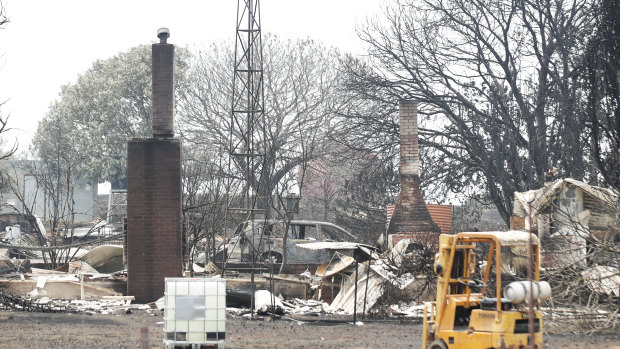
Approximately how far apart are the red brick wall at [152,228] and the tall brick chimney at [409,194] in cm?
651

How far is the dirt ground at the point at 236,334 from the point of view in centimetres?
1158

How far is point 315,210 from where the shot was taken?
4569cm

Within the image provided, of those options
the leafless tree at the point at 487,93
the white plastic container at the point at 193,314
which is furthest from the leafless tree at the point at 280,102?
the white plastic container at the point at 193,314

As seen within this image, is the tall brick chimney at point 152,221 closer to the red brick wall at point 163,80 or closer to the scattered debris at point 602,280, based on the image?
the red brick wall at point 163,80

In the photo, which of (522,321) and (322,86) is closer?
(522,321)

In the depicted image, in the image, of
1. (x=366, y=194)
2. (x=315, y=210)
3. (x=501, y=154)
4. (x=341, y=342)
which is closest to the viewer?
(x=341, y=342)

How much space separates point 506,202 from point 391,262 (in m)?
8.95

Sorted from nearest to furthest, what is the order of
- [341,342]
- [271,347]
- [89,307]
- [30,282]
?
[271,347] → [341,342] → [89,307] → [30,282]

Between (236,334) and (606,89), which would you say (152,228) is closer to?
(236,334)

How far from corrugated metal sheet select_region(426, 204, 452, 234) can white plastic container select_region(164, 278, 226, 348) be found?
12051 mm

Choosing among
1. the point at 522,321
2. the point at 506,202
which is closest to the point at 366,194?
the point at 506,202

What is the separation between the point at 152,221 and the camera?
16.7 metres

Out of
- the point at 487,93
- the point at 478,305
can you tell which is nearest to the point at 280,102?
the point at 487,93

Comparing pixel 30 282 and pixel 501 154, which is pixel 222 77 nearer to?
pixel 501 154
